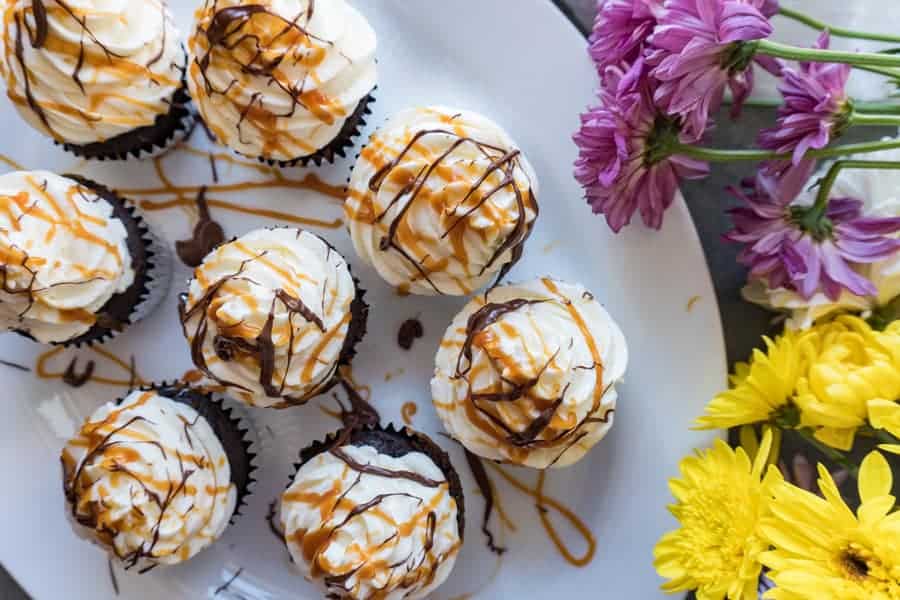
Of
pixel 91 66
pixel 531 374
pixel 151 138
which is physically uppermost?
pixel 91 66

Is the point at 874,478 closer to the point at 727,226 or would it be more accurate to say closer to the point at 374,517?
the point at 727,226

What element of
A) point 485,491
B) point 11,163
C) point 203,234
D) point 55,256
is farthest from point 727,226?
point 11,163

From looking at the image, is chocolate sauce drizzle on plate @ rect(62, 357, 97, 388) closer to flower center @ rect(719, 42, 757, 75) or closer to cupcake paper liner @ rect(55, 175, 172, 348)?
cupcake paper liner @ rect(55, 175, 172, 348)

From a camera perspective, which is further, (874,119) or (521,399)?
(521,399)

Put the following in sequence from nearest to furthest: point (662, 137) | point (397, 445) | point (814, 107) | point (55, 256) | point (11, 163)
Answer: point (814, 107), point (662, 137), point (55, 256), point (397, 445), point (11, 163)

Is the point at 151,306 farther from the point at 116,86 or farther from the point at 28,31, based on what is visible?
the point at 28,31

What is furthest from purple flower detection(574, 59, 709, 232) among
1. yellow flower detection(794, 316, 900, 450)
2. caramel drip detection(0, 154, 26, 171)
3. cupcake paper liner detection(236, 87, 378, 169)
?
caramel drip detection(0, 154, 26, 171)

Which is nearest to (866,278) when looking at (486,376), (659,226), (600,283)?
(659,226)
